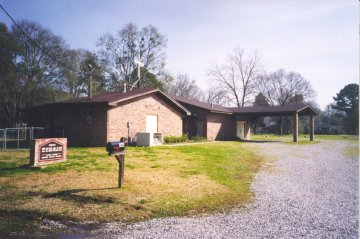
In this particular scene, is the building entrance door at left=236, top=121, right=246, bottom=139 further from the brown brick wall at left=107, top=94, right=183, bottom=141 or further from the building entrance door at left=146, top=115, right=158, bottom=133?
the building entrance door at left=146, top=115, right=158, bottom=133

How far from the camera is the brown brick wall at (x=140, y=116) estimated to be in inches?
713

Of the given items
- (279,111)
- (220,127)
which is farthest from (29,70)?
(279,111)

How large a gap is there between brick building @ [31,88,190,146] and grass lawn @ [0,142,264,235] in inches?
270

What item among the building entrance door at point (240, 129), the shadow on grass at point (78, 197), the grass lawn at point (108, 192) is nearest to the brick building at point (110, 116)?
the building entrance door at point (240, 129)

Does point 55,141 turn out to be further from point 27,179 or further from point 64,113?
point 64,113

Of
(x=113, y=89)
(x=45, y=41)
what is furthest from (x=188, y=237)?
(x=113, y=89)

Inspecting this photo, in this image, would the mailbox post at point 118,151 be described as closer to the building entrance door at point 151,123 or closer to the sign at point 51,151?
the sign at point 51,151

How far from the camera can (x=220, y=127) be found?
30.0m

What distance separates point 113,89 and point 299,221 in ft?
134

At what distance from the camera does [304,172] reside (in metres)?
10.7

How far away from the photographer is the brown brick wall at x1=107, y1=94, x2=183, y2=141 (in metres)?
18.1

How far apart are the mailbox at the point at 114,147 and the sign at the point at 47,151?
3744 millimetres

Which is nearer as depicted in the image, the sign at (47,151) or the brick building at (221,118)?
the sign at (47,151)

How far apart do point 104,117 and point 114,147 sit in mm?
10601
